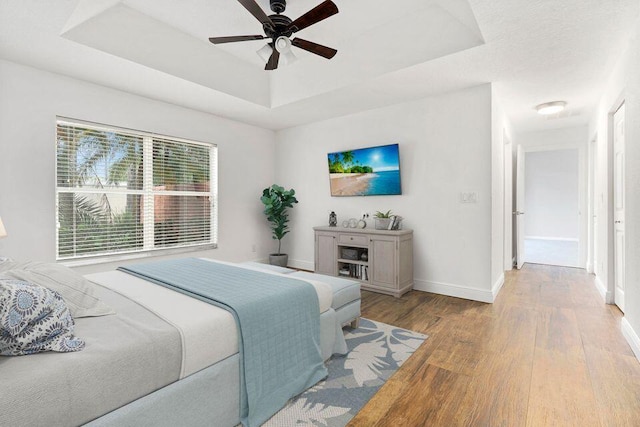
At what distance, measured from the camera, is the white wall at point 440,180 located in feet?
11.7

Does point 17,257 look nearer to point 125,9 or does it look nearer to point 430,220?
point 125,9

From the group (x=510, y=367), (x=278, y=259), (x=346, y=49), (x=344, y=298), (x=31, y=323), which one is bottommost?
(x=510, y=367)

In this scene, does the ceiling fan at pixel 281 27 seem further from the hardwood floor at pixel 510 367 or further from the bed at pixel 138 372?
the hardwood floor at pixel 510 367

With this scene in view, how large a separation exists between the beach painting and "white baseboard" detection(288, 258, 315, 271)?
4.24 feet

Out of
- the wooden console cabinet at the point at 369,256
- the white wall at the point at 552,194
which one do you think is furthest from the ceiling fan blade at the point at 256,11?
the white wall at the point at 552,194

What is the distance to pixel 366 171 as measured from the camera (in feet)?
14.6

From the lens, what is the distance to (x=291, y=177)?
5492mm

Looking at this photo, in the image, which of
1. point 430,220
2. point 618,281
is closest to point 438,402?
point 430,220

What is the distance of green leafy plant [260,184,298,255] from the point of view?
5086 mm

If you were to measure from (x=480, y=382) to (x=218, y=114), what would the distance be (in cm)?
445

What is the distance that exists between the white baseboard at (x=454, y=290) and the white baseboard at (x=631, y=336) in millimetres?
1083

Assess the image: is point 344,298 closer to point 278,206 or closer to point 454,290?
point 454,290

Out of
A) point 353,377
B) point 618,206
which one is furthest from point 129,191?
point 618,206

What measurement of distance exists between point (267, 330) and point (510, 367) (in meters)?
1.70
